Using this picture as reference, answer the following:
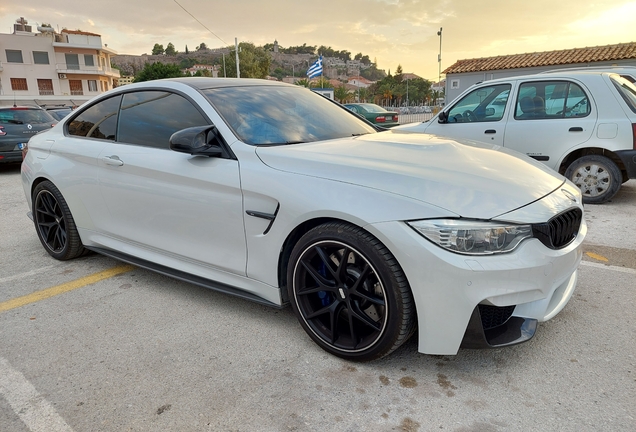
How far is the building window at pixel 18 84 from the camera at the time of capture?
5603 centimetres

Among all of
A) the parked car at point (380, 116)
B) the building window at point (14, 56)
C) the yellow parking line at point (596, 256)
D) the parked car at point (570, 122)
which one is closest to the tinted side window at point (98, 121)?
the parked car at point (570, 122)

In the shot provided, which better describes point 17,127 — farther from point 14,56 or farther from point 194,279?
point 14,56

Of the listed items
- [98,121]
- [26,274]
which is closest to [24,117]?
[26,274]

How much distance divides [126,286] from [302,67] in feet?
586

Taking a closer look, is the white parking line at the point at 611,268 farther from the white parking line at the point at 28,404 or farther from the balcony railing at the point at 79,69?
the balcony railing at the point at 79,69

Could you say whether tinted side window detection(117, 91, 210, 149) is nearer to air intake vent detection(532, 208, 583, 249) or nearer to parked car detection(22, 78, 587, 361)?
parked car detection(22, 78, 587, 361)

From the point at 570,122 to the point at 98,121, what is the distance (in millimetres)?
5382

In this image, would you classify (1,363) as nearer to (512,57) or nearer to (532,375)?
(532,375)

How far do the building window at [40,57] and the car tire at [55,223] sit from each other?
6543 cm

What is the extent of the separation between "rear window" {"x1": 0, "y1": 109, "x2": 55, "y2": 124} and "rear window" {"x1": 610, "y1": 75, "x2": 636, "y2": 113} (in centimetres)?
1085

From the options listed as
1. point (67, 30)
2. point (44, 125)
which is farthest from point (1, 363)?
point (67, 30)

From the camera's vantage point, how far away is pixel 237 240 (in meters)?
2.67

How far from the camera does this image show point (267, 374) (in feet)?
7.63

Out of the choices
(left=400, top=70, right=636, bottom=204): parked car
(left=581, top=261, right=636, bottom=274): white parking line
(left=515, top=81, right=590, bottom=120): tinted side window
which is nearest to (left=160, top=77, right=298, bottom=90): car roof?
(left=400, top=70, right=636, bottom=204): parked car
